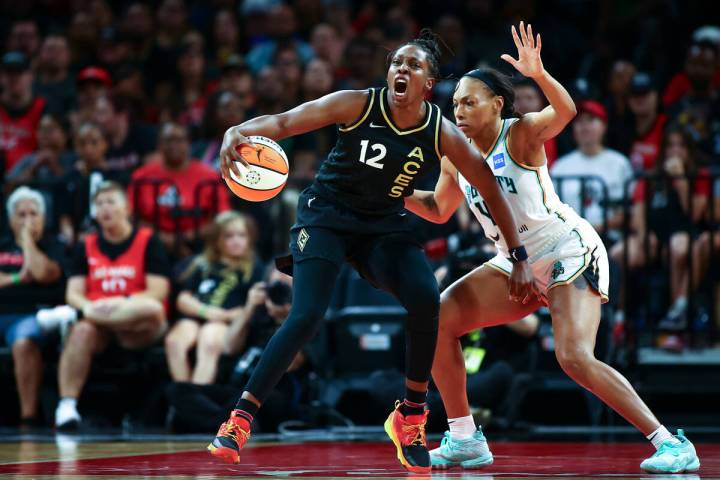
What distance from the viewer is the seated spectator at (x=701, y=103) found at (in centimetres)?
966

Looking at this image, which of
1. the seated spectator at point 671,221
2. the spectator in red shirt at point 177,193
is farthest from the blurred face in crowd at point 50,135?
the seated spectator at point 671,221

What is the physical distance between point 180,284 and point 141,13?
4.44 metres

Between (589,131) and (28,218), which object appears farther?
(589,131)

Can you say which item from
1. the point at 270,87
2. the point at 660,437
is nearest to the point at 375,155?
the point at 660,437

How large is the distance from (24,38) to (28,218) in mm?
3715

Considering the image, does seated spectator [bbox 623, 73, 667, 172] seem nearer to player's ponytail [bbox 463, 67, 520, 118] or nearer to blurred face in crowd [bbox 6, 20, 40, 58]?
player's ponytail [bbox 463, 67, 520, 118]

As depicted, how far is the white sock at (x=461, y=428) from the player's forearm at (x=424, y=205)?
3.13ft

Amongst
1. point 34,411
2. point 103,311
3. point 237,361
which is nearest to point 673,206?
point 237,361

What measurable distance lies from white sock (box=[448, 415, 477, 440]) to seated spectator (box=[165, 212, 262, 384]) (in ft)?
10.9

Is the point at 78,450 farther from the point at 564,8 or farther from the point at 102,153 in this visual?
the point at 564,8

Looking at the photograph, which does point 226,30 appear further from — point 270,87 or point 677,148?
point 677,148

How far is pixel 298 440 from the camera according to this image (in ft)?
24.8

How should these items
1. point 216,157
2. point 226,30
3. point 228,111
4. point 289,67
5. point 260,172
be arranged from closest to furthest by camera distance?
point 260,172 < point 228,111 < point 216,157 < point 289,67 < point 226,30

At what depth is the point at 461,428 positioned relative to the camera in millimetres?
5629
